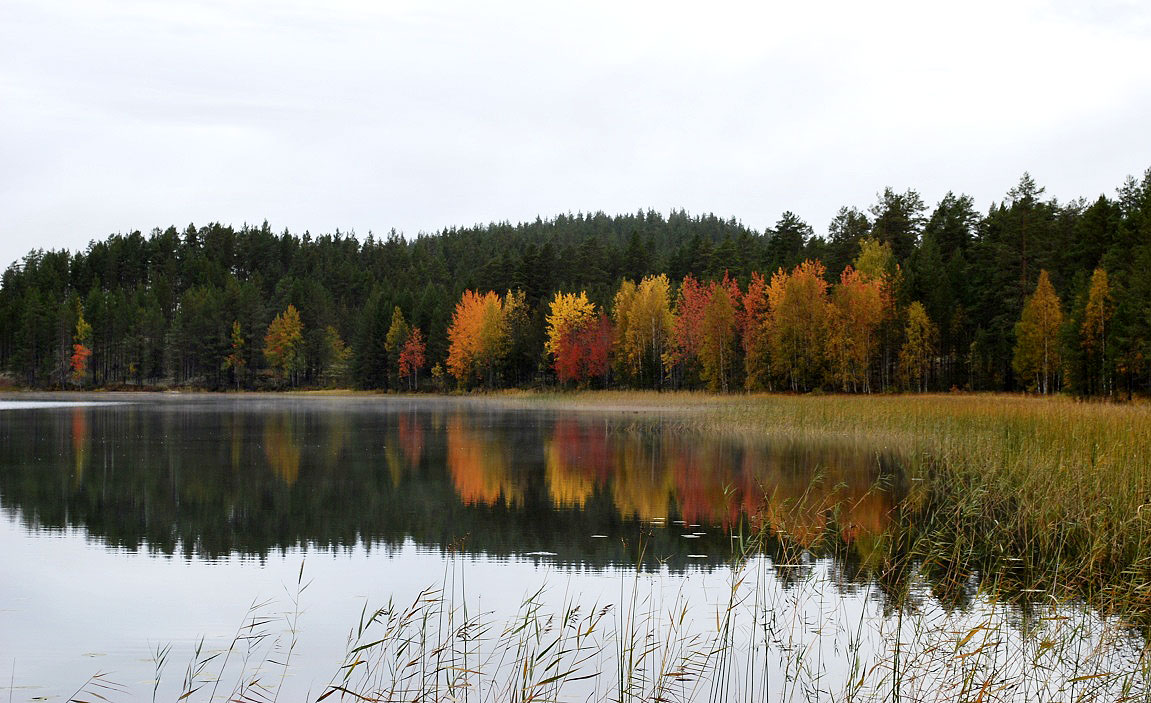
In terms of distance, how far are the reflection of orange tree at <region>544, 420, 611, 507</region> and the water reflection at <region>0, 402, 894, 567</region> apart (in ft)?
0.22

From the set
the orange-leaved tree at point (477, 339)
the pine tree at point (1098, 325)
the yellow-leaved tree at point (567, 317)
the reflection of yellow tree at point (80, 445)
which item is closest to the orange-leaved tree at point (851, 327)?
the pine tree at point (1098, 325)

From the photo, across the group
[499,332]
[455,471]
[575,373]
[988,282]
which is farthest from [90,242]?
[455,471]

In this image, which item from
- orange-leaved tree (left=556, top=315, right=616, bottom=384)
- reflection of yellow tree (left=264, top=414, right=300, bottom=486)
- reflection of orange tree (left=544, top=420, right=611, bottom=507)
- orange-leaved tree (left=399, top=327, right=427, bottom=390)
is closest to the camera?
reflection of orange tree (left=544, top=420, right=611, bottom=507)

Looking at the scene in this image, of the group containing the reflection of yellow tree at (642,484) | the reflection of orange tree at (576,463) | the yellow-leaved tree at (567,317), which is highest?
the yellow-leaved tree at (567,317)

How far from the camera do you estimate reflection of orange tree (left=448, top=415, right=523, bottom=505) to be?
19.7m

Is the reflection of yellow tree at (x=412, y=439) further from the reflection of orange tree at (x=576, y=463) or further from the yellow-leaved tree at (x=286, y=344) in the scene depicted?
the yellow-leaved tree at (x=286, y=344)

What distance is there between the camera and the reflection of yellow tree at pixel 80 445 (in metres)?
23.0

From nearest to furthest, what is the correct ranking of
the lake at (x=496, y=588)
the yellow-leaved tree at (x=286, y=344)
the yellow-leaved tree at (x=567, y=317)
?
the lake at (x=496, y=588)
the yellow-leaved tree at (x=567, y=317)
the yellow-leaved tree at (x=286, y=344)

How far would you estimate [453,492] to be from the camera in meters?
20.2

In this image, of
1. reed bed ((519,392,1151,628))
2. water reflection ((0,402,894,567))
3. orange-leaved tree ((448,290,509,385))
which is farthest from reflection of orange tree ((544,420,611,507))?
orange-leaved tree ((448,290,509,385))

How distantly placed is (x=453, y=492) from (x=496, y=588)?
8970mm

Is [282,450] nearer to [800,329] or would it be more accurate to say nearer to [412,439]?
[412,439]

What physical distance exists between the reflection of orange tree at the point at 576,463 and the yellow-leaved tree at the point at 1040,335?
110ft

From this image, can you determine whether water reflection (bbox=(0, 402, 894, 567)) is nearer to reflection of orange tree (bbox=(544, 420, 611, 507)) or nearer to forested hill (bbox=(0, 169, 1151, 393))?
reflection of orange tree (bbox=(544, 420, 611, 507))
